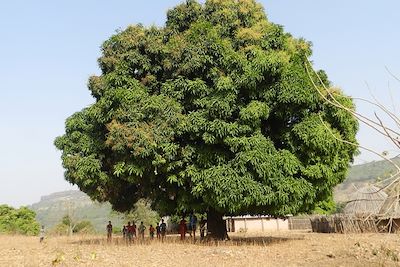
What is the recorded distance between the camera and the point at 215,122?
19.2m

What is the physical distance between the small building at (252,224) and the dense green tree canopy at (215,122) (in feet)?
72.1

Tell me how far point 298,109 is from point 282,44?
3619mm

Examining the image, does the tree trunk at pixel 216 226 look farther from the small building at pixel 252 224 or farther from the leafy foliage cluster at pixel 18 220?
the leafy foliage cluster at pixel 18 220

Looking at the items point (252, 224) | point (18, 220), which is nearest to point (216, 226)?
point (252, 224)

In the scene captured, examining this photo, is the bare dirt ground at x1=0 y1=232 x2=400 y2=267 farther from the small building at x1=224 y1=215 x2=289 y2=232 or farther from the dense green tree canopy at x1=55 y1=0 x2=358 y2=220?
the small building at x1=224 y1=215 x2=289 y2=232

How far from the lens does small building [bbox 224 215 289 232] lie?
43531 millimetres

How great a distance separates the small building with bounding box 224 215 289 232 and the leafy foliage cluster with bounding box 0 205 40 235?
23378mm

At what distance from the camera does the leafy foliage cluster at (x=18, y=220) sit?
50.7 metres

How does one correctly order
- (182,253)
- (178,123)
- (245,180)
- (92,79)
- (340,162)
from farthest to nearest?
1. (92,79)
2. (340,162)
3. (178,123)
4. (245,180)
5. (182,253)

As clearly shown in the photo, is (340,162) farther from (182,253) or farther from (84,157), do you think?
(84,157)


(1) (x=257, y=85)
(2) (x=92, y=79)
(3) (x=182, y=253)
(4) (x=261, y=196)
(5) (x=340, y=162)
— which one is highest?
(2) (x=92, y=79)

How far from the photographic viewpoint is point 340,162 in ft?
70.0

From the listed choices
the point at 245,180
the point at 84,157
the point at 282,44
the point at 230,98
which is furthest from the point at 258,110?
the point at 84,157

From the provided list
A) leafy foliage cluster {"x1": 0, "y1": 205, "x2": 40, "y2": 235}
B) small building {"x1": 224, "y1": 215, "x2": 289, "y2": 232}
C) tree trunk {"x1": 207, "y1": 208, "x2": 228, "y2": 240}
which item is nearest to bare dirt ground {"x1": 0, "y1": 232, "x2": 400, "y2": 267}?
tree trunk {"x1": 207, "y1": 208, "x2": 228, "y2": 240}
